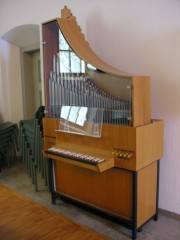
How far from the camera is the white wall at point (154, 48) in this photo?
2.26 meters

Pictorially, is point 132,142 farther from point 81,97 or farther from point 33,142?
point 33,142

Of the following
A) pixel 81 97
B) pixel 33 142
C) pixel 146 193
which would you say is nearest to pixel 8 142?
pixel 33 142

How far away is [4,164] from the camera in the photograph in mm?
4270

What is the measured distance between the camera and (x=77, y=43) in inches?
92.7

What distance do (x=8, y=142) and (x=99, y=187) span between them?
7.11ft

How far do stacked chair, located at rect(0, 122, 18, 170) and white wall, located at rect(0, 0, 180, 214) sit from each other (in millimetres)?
1996

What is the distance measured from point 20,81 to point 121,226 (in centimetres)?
315

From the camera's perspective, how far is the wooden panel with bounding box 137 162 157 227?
213cm

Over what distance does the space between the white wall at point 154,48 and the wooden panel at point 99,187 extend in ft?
1.70

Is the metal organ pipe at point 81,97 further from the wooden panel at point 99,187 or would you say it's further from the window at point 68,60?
the wooden panel at point 99,187

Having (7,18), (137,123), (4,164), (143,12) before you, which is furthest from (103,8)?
(4,164)

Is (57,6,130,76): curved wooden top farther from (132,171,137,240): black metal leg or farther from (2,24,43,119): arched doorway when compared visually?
(2,24,43,119): arched doorway

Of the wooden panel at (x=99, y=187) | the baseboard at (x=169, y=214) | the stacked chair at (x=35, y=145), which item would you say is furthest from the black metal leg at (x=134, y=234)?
the stacked chair at (x=35, y=145)

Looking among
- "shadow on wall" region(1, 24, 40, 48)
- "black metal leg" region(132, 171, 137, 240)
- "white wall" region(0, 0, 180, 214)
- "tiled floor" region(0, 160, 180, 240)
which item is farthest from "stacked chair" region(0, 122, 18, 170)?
"black metal leg" region(132, 171, 137, 240)
